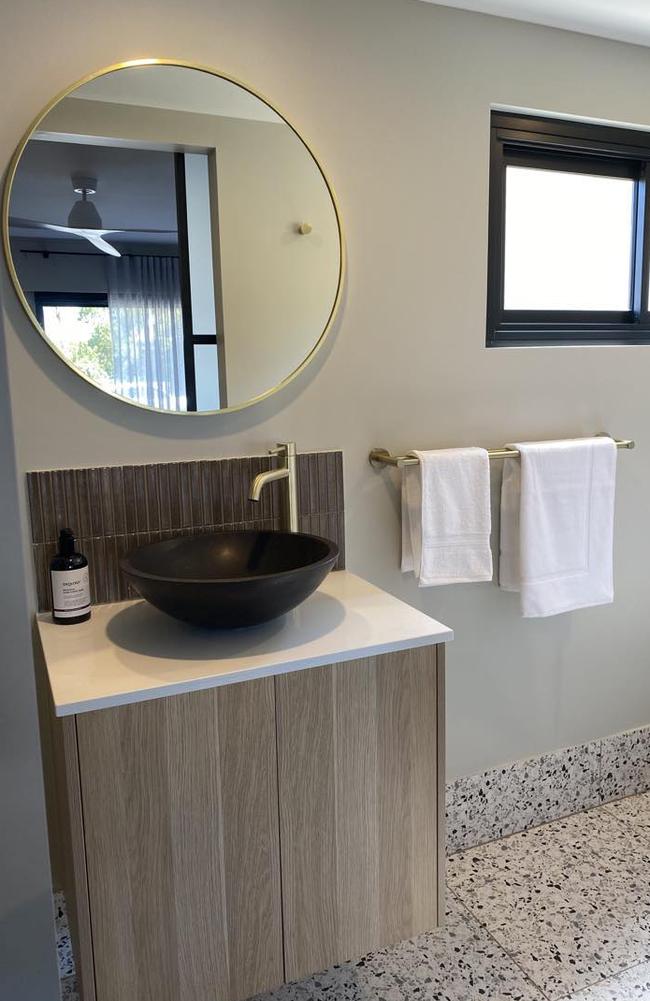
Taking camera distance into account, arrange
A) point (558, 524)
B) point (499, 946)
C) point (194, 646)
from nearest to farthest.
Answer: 1. point (194, 646)
2. point (499, 946)
3. point (558, 524)

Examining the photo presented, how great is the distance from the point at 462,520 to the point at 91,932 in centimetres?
116

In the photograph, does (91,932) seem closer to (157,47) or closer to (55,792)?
(55,792)

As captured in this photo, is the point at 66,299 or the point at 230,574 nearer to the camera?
the point at 66,299

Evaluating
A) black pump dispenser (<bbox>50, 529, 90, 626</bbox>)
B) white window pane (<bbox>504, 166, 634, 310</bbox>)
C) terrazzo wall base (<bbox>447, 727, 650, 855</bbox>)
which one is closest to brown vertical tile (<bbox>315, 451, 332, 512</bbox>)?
black pump dispenser (<bbox>50, 529, 90, 626</bbox>)

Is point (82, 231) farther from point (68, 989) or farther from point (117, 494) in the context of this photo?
point (68, 989)

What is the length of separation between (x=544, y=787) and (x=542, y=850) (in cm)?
18

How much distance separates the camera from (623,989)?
5.57ft

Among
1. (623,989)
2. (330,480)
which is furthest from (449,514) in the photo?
(623,989)

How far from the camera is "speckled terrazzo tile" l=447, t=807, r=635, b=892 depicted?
2076 mm

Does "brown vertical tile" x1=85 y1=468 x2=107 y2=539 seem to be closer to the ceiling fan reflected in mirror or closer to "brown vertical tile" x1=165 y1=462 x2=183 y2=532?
"brown vertical tile" x1=165 y1=462 x2=183 y2=532

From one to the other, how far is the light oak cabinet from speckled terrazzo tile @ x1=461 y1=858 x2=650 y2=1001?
44cm

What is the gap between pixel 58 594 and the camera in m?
1.55

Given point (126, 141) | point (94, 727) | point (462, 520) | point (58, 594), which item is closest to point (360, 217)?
point (126, 141)

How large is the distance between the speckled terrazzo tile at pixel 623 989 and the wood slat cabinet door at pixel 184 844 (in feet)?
2.49
